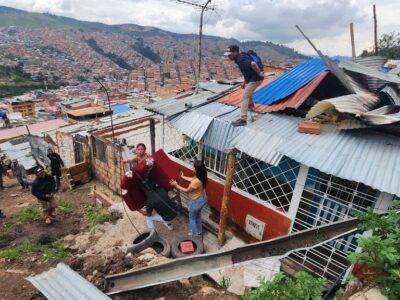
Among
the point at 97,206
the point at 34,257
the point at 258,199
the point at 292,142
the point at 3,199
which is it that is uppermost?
the point at 292,142

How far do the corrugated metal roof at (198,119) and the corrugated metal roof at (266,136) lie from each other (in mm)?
1006

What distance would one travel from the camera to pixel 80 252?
6.05 meters

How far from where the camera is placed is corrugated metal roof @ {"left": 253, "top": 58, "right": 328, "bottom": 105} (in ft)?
21.0

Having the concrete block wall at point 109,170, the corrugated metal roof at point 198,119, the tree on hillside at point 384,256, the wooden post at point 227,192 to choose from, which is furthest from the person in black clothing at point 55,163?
the tree on hillside at point 384,256

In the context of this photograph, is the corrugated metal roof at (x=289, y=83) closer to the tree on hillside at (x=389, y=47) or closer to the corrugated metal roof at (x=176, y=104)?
the corrugated metal roof at (x=176, y=104)

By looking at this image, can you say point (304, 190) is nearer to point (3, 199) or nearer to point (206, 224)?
point (206, 224)

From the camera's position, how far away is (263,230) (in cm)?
609

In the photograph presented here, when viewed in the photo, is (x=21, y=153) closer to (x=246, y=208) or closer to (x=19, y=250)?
(x=19, y=250)

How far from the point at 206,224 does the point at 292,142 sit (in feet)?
10.8

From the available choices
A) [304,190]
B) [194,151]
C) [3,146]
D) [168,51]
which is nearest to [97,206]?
[194,151]

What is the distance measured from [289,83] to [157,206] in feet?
14.8

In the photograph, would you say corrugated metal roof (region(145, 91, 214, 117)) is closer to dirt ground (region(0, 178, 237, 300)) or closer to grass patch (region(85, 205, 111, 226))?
dirt ground (region(0, 178, 237, 300))

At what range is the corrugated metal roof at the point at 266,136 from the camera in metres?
5.05

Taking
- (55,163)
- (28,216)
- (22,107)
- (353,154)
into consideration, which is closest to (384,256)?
(353,154)
